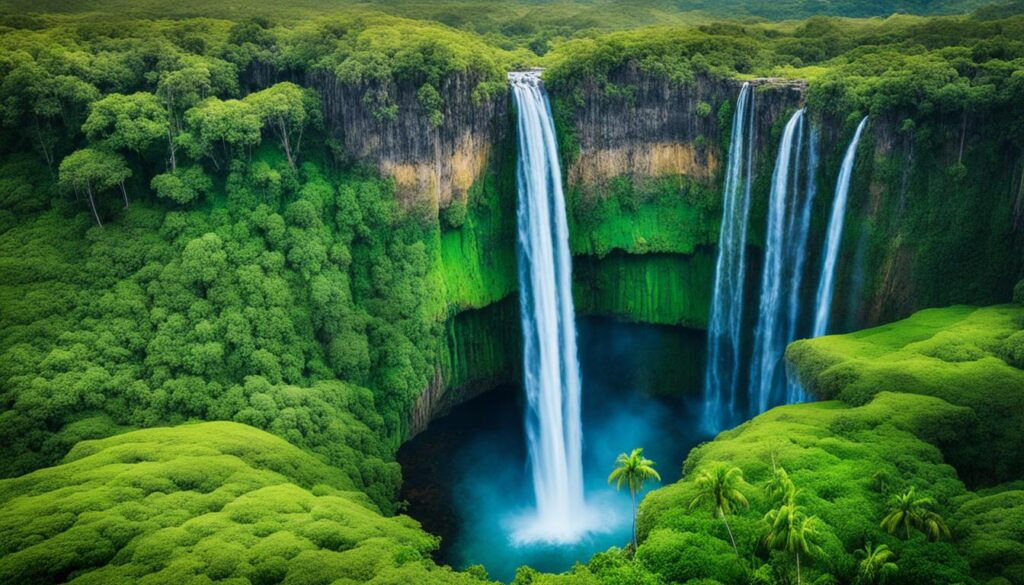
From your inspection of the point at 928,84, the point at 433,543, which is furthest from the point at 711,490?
the point at 928,84

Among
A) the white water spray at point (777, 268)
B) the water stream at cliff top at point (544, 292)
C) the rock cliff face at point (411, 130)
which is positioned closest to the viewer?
the rock cliff face at point (411, 130)

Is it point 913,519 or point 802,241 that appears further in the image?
point 802,241

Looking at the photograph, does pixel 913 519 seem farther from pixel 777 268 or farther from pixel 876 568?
pixel 777 268

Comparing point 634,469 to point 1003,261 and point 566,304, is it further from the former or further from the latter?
point 1003,261

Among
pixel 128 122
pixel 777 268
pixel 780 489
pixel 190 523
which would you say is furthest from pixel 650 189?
pixel 190 523

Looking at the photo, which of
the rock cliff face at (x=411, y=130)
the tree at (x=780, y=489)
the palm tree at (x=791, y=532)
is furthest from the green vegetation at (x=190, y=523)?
the rock cliff face at (x=411, y=130)

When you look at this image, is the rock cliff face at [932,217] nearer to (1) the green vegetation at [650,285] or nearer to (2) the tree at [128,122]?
(1) the green vegetation at [650,285]
